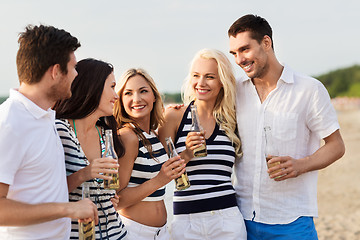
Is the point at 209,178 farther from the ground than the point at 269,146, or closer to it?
closer to it

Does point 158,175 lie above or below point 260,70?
below

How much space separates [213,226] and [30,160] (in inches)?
70.7

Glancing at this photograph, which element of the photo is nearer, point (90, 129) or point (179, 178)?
point (90, 129)

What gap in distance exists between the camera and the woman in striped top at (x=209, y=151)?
354 cm

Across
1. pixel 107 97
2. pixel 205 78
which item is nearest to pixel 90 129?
pixel 107 97

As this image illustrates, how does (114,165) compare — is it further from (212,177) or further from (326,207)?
(326,207)

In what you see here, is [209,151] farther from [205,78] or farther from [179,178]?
[205,78]

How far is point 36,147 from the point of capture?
7.23ft

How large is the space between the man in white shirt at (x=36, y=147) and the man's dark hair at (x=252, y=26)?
1767 millimetres

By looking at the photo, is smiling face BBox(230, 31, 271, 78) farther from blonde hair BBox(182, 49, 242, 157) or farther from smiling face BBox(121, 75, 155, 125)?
smiling face BBox(121, 75, 155, 125)

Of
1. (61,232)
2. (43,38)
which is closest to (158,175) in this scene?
(61,232)

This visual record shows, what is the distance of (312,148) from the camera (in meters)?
3.77

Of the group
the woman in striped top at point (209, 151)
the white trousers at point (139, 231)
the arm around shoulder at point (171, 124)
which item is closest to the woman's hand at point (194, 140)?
the woman in striped top at point (209, 151)

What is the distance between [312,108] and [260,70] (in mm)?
524
